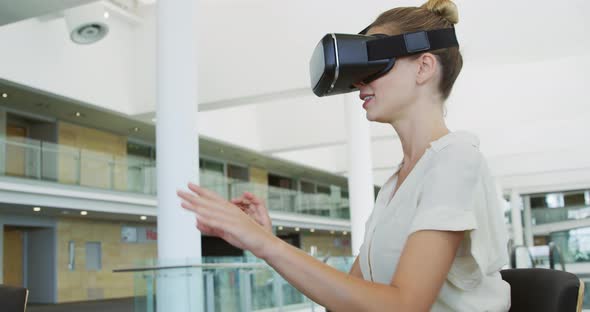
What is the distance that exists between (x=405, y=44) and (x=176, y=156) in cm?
594

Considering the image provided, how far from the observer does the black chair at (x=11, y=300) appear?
311 centimetres

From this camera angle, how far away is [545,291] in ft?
4.48

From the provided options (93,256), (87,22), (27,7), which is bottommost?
(93,256)

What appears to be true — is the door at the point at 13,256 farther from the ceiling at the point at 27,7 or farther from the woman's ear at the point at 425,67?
the woman's ear at the point at 425,67

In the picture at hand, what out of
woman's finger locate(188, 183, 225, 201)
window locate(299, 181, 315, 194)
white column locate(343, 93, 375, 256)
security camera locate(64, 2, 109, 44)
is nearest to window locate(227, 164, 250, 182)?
window locate(299, 181, 315, 194)

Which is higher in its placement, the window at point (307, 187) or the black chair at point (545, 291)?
the window at point (307, 187)

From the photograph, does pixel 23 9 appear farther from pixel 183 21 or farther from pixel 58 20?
pixel 58 20

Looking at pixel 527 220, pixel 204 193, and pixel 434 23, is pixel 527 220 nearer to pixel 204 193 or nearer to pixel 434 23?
pixel 434 23

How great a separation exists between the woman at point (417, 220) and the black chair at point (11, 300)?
208 cm

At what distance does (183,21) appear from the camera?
737 cm

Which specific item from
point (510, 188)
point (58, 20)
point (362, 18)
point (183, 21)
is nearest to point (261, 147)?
point (58, 20)

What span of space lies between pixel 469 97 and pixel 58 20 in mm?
9775

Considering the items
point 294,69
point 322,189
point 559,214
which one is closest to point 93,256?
point 294,69

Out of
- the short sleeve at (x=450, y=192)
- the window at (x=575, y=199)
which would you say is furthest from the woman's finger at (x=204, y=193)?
the window at (x=575, y=199)
